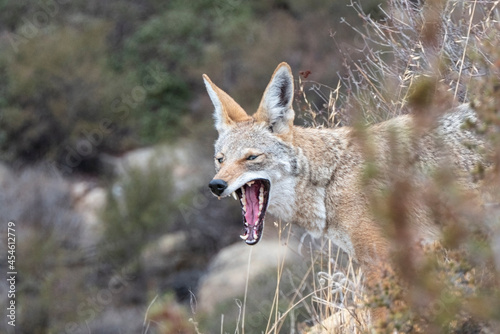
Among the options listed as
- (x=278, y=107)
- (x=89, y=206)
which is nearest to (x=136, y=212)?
(x=89, y=206)

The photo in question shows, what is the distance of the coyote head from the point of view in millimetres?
4406

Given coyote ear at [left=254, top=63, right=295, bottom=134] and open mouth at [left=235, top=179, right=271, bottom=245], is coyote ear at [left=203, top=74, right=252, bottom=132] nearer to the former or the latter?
coyote ear at [left=254, top=63, right=295, bottom=134]

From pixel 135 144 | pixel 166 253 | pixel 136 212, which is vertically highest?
pixel 135 144

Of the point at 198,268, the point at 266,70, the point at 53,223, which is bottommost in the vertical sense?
the point at 198,268

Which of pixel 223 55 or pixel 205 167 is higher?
pixel 223 55

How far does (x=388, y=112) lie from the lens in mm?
5141

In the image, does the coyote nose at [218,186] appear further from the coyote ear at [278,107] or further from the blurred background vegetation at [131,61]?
the blurred background vegetation at [131,61]

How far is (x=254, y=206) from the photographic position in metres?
4.49

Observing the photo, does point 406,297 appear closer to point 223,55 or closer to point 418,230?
point 418,230

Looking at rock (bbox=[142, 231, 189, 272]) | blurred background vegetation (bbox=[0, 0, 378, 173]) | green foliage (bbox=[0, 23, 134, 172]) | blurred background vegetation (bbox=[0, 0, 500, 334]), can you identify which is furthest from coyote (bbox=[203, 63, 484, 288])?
green foliage (bbox=[0, 23, 134, 172])

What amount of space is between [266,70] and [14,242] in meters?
9.95

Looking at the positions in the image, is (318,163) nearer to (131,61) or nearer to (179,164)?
(179,164)

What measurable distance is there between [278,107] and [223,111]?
1.22 feet

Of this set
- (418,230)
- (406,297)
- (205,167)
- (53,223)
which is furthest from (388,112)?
(205,167)
